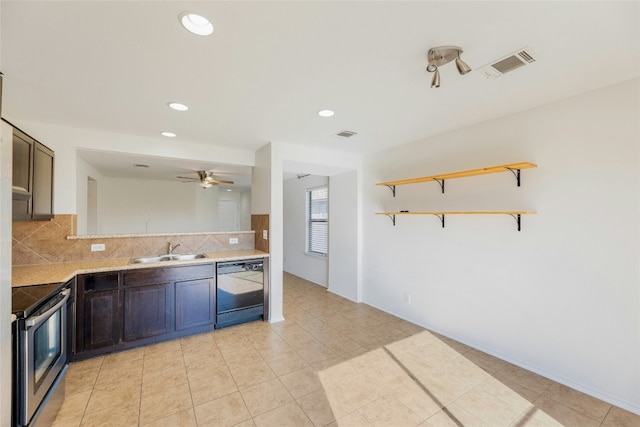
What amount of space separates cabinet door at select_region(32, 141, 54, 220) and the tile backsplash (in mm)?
193

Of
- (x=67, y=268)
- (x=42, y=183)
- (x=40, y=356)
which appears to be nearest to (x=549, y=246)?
(x=40, y=356)

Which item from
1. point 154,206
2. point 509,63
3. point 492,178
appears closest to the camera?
point 509,63

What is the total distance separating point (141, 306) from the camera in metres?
2.92

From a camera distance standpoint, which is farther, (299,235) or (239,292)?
(299,235)

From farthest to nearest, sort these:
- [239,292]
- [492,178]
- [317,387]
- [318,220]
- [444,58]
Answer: [318,220] → [239,292] → [492,178] → [317,387] → [444,58]

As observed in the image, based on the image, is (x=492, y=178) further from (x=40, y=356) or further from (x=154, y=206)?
→ (x=154, y=206)

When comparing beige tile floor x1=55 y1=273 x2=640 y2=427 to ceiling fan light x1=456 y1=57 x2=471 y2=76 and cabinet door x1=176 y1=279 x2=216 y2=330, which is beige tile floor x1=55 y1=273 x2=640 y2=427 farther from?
ceiling fan light x1=456 y1=57 x2=471 y2=76

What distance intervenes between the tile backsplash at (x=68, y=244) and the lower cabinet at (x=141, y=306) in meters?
0.68

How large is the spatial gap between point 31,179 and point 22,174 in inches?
6.8

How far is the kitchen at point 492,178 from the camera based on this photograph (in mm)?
1857

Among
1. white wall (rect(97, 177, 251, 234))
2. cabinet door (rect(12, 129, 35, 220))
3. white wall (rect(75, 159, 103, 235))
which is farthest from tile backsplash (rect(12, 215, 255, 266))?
white wall (rect(97, 177, 251, 234))

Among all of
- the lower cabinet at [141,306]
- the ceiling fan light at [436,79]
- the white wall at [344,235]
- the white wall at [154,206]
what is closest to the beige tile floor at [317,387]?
the lower cabinet at [141,306]

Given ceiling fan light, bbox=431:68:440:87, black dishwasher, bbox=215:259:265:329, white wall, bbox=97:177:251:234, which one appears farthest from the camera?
white wall, bbox=97:177:251:234

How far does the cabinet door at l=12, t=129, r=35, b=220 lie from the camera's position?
2207 millimetres
